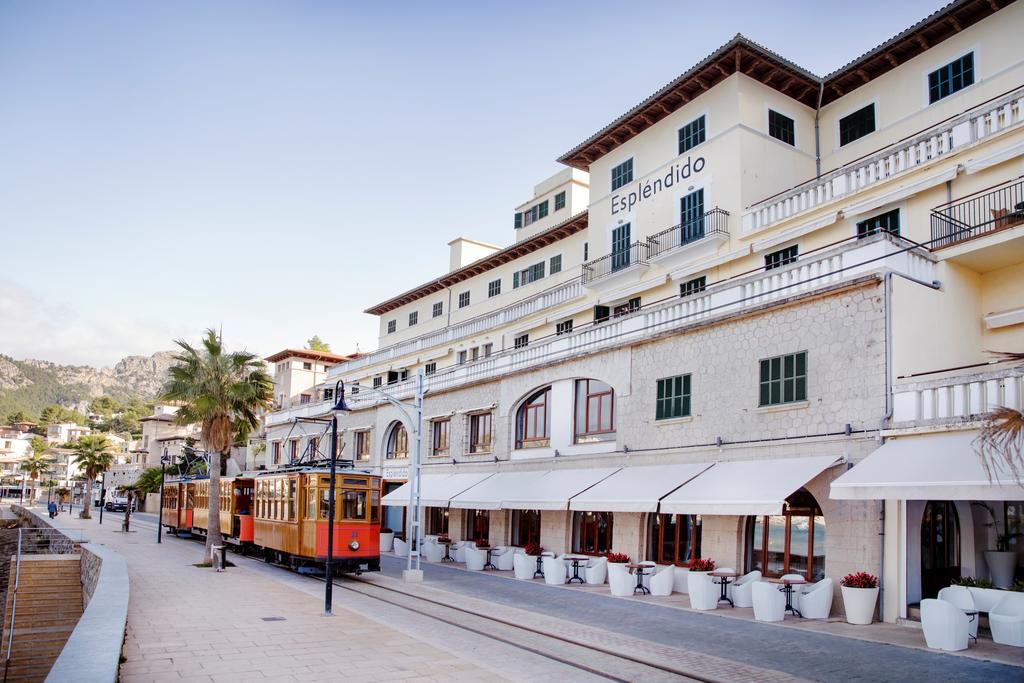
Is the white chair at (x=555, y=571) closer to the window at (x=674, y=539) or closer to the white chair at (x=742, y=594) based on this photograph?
the window at (x=674, y=539)

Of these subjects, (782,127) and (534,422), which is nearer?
(782,127)

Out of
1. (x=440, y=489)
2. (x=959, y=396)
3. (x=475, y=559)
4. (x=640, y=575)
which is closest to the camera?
(x=959, y=396)

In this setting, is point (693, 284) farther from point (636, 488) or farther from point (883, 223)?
point (636, 488)

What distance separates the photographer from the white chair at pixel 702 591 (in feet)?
57.4

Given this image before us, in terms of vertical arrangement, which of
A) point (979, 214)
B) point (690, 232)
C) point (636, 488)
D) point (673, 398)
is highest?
point (690, 232)

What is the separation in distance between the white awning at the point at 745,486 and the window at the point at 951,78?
11561 mm

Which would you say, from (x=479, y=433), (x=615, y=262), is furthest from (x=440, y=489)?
(x=615, y=262)

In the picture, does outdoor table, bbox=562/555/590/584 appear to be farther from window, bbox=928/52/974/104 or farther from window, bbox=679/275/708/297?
window, bbox=928/52/974/104

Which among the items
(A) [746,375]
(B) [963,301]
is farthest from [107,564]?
(B) [963,301]

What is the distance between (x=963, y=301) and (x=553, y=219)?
23157mm

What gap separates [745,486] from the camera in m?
17.1

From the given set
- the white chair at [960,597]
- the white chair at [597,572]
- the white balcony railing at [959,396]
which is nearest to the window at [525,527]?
the white chair at [597,572]

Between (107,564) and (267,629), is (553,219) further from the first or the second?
(267,629)

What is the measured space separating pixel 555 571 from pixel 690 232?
11516mm
